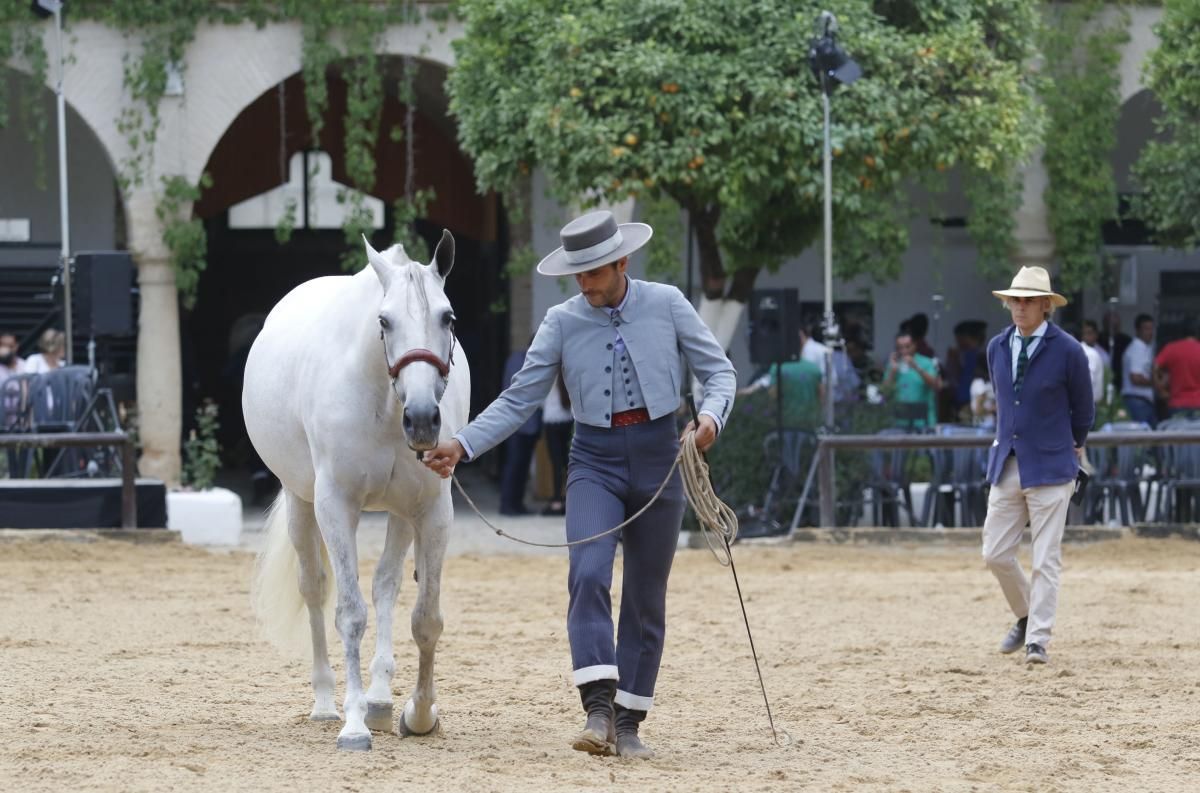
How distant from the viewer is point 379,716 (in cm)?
701

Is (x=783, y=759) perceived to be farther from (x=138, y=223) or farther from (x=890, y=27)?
(x=138, y=223)

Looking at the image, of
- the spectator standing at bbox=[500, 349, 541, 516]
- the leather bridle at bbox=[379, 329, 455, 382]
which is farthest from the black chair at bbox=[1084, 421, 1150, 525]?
the leather bridle at bbox=[379, 329, 455, 382]

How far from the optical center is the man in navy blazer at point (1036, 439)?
29.9 feet

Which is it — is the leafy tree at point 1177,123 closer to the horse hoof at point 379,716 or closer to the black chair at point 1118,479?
the black chair at point 1118,479

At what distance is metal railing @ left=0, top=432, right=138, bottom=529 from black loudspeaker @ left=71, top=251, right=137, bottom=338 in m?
1.03

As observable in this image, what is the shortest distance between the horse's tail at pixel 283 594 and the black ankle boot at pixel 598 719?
66.5 inches

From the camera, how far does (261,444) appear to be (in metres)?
7.79

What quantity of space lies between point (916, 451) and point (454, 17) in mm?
6209

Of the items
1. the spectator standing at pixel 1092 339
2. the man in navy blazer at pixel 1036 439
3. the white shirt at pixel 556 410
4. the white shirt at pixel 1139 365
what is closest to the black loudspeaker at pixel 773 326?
the white shirt at pixel 556 410

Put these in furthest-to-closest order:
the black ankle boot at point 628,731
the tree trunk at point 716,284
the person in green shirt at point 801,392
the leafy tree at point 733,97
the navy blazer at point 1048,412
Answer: the tree trunk at point 716,284 → the person in green shirt at point 801,392 → the leafy tree at point 733,97 → the navy blazer at point 1048,412 → the black ankle boot at point 628,731

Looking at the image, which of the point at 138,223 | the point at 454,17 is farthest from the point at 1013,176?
the point at 138,223

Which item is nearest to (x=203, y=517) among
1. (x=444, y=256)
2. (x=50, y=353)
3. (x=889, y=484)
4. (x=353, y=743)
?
(x=50, y=353)

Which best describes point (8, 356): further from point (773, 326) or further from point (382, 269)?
point (382, 269)

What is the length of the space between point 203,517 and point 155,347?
346 centimetres
